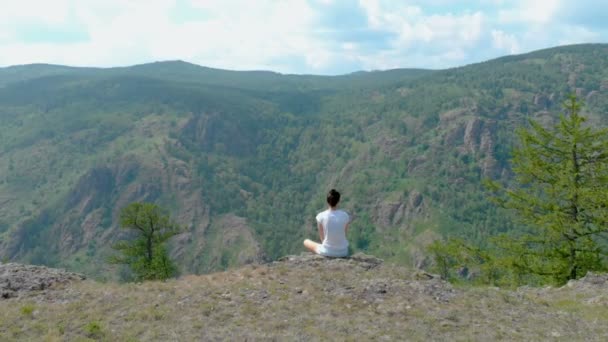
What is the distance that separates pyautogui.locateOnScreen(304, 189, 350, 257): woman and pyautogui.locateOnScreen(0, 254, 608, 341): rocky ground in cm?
51

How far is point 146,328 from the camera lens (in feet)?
41.5

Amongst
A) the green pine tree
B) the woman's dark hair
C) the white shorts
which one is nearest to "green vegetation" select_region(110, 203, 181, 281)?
the white shorts

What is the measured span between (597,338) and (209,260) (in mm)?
191964

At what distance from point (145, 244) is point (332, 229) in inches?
1338

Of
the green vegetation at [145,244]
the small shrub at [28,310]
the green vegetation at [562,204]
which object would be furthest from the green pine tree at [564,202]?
the green vegetation at [145,244]

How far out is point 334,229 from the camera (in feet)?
56.2

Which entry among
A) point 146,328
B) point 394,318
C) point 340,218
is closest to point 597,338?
point 394,318

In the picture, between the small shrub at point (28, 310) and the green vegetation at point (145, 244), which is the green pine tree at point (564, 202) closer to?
the small shrub at point (28, 310)

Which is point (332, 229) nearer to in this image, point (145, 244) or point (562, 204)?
point (562, 204)

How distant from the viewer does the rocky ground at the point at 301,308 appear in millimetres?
12344

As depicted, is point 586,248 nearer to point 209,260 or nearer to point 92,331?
point 92,331

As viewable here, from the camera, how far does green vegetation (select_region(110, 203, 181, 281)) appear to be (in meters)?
43.7

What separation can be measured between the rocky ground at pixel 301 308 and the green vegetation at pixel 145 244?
86.6 ft

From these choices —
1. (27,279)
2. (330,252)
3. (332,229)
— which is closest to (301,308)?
(332,229)
